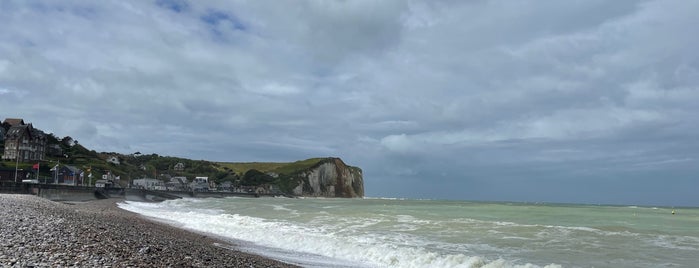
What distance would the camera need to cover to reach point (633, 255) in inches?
706

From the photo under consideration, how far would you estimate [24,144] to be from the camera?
358 ft

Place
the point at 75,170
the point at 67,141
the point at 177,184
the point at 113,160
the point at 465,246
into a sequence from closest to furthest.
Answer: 1. the point at 465,246
2. the point at 75,170
3. the point at 67,141
4. the point at 177,184
5. the point at 113,160

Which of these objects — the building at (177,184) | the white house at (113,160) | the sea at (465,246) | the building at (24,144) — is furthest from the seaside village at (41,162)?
the sea at (465,246)

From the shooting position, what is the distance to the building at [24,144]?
107 meters

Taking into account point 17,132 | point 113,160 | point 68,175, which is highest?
point 17,132

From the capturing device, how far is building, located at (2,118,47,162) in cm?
10731

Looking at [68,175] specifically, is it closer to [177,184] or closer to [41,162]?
[41,162]

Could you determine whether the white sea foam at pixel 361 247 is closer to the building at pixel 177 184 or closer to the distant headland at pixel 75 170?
the distant headland at pixel 75 170

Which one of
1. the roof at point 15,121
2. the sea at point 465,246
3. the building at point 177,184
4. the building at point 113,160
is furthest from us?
the building at point 113,160

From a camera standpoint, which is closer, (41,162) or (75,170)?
(75,170)

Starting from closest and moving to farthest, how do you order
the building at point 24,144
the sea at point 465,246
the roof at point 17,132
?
the sea at point 465,246
the building at point 24,144
the roof at point 17,132

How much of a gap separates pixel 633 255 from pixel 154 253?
54.0ft

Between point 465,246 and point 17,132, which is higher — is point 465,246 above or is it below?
below

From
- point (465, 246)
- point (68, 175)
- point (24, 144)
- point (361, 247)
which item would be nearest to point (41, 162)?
point (24, 144)
